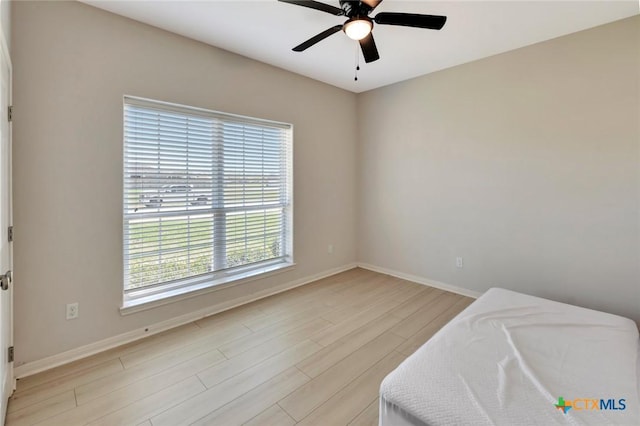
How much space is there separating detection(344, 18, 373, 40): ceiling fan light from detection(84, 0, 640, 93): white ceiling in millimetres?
466

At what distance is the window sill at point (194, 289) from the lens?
2.51 metres

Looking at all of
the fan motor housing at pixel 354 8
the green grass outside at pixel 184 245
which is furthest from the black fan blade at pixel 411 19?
the green grass outside at pixel 184 245

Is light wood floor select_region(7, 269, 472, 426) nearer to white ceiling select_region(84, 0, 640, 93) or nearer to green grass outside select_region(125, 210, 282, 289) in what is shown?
green grass outside select_region(125, 210, 282, 289)

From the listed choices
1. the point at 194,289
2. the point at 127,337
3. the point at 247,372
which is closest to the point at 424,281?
the point at 247,372

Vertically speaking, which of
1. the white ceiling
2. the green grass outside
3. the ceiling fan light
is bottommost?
the green grass outside

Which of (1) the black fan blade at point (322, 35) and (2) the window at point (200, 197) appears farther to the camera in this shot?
(2) the window at point (200, 197)

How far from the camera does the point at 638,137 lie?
7.98 feet

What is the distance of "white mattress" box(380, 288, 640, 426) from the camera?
1162 millimetres

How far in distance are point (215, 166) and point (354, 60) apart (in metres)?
2.01

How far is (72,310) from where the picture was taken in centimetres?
221

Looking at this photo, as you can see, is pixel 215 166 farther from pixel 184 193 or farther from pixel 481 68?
pixel 481 68

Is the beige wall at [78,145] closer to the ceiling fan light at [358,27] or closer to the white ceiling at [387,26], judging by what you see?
the white ceiling at [387,26]

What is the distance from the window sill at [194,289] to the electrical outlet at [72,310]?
0.30 meters

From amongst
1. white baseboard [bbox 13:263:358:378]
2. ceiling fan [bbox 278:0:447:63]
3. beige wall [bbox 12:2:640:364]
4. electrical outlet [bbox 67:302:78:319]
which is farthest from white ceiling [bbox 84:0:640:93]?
white baseboard [bbox 13:263:358:378]
